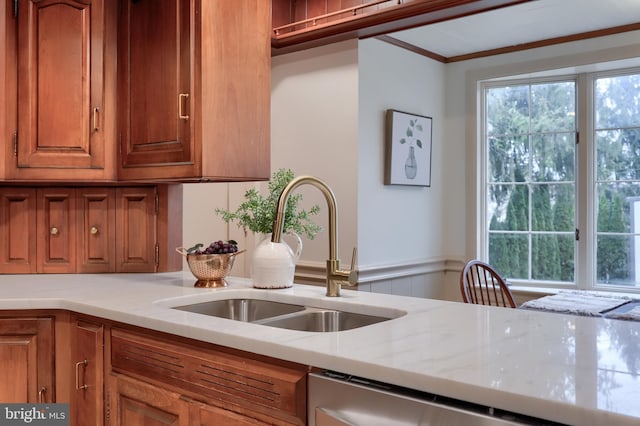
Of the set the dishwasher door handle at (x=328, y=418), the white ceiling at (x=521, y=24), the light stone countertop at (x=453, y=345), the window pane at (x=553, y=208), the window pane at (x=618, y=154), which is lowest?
the dishwasher door handle at (x=328, y=418)

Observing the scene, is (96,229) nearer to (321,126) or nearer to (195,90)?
(195,90)

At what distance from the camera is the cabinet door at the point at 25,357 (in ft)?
6.71

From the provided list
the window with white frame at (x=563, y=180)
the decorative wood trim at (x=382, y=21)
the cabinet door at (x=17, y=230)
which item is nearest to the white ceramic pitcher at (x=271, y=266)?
the cabinet door at (x=17, y=230)

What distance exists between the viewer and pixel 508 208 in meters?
4.23

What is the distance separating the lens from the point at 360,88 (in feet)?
11.6

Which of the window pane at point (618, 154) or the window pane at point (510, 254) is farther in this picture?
the window pane at point (510, 254)

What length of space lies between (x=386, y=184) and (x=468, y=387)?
9.03 ft

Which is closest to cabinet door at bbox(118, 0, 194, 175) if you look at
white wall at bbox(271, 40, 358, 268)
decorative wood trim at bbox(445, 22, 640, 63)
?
white wall at bbox(271, 40, 358, 268)

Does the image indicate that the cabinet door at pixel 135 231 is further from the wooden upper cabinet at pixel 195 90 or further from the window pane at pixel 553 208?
the window pane at pixel 553 208

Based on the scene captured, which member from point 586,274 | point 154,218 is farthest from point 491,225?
point 154,218

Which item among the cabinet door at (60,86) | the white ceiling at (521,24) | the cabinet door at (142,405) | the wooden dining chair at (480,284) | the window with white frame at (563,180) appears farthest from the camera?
the window with white frame at (563,180)

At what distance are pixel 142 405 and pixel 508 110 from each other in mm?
3334

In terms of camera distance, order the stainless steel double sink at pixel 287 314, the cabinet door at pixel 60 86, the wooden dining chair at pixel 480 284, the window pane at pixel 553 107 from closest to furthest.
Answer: the stainless steel double sink at pixel 287 314 < the cabinet door at pixel 60 86 < the wooden dining chair at pixel 480 284 < the window pane at pixel 553 107

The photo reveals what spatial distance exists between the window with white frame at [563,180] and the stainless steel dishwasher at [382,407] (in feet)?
10.4
